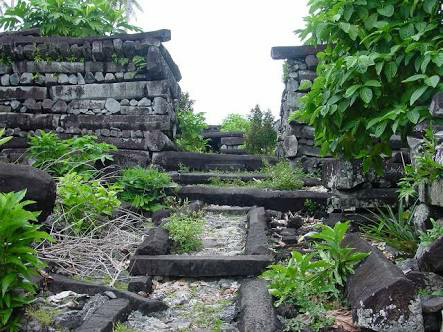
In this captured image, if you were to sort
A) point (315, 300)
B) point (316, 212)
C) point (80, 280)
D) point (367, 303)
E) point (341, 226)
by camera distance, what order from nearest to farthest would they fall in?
1. point (367, 303)
2. point (315, 300)
3. point (341, 226)
4. point (80, 280)
5. point (316, 212)

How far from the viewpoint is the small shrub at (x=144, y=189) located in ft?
20.6

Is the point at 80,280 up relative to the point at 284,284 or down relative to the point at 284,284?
down

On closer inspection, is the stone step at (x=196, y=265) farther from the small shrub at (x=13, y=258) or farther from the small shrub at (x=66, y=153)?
the small shrub at (x=66, y=153)

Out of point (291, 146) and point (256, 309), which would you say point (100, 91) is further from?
point (256, 309)

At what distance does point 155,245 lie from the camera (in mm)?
4363

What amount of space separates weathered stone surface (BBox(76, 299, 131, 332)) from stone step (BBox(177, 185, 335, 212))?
3530 mm

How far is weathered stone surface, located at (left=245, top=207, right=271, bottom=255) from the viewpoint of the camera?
4324 mm

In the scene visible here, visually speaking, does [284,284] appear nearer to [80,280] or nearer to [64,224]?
[80,280]

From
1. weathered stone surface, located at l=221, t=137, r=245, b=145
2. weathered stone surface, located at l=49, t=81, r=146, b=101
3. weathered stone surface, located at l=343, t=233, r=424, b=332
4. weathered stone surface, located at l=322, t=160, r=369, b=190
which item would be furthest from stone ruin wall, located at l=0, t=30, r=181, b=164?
weathered stone surface, located at l=343, t=233, r=424, b=332

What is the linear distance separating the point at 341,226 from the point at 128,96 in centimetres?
632

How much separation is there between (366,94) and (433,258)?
1.46 m

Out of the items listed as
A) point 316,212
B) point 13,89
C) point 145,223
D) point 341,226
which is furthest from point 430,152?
point 13,89

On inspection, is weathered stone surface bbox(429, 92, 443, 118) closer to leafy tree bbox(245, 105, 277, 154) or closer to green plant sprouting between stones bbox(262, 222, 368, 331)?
green plant sprouting between stones bbox(262, 222, 368, 331)

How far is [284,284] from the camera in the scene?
128 inches
